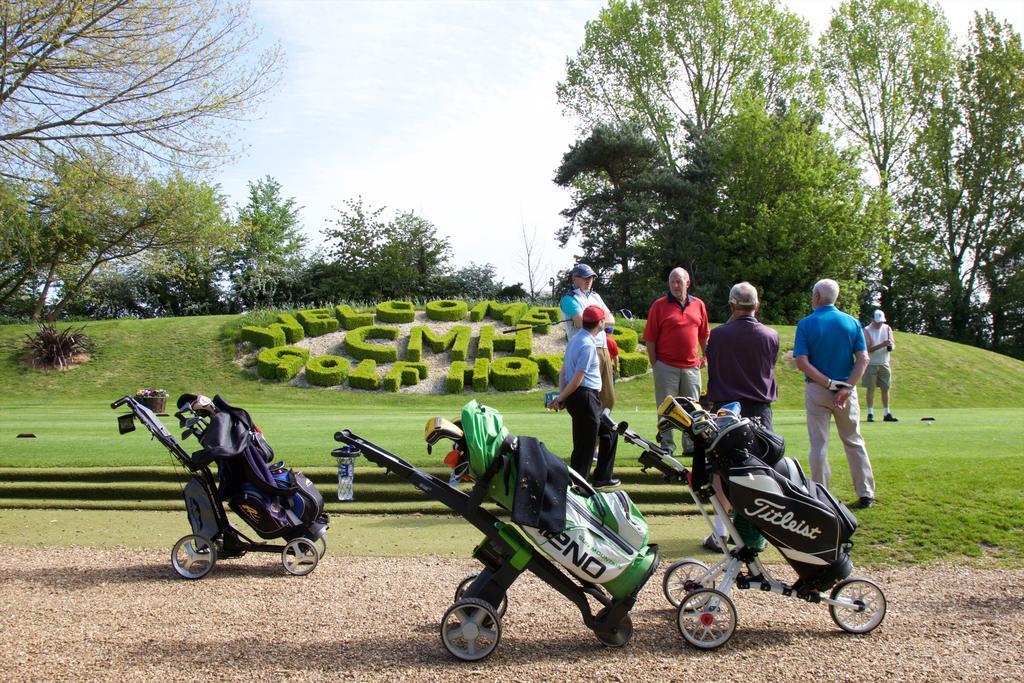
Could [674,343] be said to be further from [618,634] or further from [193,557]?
[193,557]

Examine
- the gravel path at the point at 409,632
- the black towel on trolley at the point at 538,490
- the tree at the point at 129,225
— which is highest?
the tree at the point at 129,225

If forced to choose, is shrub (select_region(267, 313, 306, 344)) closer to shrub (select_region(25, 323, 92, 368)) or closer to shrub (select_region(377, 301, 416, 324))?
shrub (select_region(377, 301, 416, 324))

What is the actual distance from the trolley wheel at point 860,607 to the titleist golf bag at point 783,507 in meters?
0.08

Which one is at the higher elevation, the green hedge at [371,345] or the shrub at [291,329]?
the shrub at [291,329]

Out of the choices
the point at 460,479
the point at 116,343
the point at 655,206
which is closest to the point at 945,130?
the point at 655,206

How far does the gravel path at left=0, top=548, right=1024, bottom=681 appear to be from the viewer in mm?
4309

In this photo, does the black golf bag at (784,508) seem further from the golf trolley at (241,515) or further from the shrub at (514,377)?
the shrub at (514,377)

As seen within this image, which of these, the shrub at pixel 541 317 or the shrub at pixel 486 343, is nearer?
the shrub at pixel 486 343

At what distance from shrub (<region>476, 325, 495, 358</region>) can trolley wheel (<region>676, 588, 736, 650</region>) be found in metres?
20.0

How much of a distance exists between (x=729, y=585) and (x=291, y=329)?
899 inches

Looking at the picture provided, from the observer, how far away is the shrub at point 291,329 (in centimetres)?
2594

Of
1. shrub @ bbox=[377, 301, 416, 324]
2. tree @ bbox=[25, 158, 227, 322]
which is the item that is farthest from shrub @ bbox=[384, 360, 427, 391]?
tree @ bbox=[25, 158, 227, 322]

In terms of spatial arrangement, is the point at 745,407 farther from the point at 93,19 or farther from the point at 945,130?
the point at 945,130

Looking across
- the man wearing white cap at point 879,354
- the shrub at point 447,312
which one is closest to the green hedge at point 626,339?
the shrub at point 447,312
